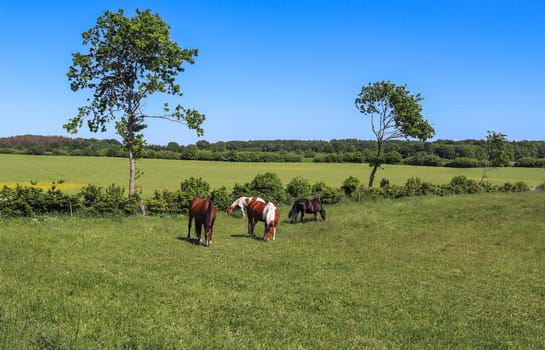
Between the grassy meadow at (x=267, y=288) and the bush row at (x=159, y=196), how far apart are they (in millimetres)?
1279

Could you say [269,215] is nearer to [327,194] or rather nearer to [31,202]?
[31,202]

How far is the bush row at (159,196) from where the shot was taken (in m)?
22.8

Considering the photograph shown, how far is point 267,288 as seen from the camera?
1216 centimetres

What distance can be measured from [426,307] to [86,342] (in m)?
8.24

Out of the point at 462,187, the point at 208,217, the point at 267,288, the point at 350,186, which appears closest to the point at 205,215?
the point at 208,217

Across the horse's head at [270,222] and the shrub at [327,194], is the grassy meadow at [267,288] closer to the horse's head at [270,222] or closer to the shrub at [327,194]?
the horse's head at [270,222]

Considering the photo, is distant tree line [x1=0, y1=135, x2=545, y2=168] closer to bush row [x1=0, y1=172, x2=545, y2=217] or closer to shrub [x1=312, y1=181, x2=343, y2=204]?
bush row [x1=0, y1=172, x2=545, y2=217]

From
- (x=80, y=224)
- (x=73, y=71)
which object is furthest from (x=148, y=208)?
(x=73, y=71)

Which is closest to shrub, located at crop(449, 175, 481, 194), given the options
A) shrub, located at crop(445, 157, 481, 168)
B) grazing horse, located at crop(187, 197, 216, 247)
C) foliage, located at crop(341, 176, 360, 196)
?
foliage, located at crop(341, 176, 360, 196)

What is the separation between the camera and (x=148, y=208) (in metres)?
26.2

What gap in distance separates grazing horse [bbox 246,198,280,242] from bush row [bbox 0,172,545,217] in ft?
23.7

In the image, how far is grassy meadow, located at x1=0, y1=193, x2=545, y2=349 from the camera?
828 cm

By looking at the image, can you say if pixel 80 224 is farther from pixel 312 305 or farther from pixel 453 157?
pixel 453 157

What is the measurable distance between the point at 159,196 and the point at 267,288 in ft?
54.0
